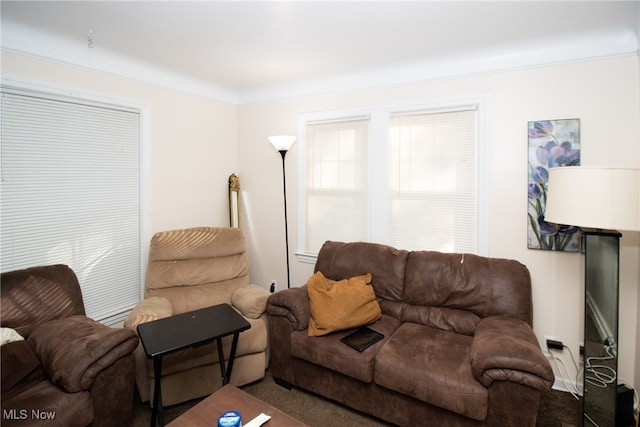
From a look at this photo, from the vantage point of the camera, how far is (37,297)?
214 cm

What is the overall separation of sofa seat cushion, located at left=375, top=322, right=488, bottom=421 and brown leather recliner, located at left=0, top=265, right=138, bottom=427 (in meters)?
1.50

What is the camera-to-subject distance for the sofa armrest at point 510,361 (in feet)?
5.66

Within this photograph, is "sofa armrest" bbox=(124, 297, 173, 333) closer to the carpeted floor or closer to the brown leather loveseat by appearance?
the carpeted floor

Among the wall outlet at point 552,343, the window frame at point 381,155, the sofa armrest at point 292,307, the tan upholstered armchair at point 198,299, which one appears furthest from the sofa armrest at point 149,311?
the wall outlet at point 552,343

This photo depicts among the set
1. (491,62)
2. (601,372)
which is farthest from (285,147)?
(601,372)

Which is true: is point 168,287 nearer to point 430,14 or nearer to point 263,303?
point 263,303

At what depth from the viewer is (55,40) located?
7.84ft

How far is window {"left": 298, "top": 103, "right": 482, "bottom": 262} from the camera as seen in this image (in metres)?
2.80

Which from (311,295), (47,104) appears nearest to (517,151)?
(311,295)

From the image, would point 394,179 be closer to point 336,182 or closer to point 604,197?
point 336,182

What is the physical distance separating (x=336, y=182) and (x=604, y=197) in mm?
2085

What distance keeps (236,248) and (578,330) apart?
2787 mm

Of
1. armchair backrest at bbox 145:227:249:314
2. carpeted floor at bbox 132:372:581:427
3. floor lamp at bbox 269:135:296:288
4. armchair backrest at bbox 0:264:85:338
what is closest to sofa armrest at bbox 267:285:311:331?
carpeted floor at bbox 132:372:581:427

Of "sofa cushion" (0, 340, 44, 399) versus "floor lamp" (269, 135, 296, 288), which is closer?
"sofa cushion" (0, 340, 44, 399)
